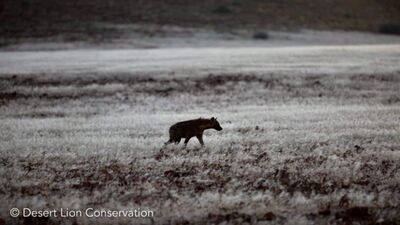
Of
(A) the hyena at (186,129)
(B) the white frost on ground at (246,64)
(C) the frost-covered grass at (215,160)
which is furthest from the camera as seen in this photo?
(B) the white frost on ground at (246,64)

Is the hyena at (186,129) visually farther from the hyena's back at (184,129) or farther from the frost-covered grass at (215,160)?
the frost-covered grass at (215,160)

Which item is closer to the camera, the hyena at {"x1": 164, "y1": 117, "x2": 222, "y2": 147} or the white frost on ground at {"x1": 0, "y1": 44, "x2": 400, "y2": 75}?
the hyena at {"x1": 164, "y1": 117, "x2": 222, "y2": 147}

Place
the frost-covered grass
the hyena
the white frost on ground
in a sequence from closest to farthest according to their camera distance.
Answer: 1. the frost-covered grass
2. the hyena
3. the white frost on ground

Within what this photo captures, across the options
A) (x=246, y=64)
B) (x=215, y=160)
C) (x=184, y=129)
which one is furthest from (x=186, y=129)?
(x=246, y=64)

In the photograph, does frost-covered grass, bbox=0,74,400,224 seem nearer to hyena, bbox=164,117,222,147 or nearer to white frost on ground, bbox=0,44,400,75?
hyena, bbox=164,117,222,147

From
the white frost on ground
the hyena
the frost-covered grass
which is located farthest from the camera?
the white frost on ground

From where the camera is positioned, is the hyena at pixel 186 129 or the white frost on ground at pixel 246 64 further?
the white frost on ground at pixel 246 64

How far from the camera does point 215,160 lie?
11258mm

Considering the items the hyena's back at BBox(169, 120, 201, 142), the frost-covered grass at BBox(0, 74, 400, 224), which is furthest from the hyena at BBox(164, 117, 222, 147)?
the frost-covered grass at BBox(0, 74, 400, 224)

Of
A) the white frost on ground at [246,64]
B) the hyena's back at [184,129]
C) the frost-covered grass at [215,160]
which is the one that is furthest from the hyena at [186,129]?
the white frost on ground at [246,64]

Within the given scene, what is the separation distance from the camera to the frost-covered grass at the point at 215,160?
8.45 meters

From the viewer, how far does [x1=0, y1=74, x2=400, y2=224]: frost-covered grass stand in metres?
8.45

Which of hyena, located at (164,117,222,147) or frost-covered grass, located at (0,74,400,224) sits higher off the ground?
hyena, located at (164,117,222,147)

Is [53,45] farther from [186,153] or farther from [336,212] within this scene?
[336,212]
